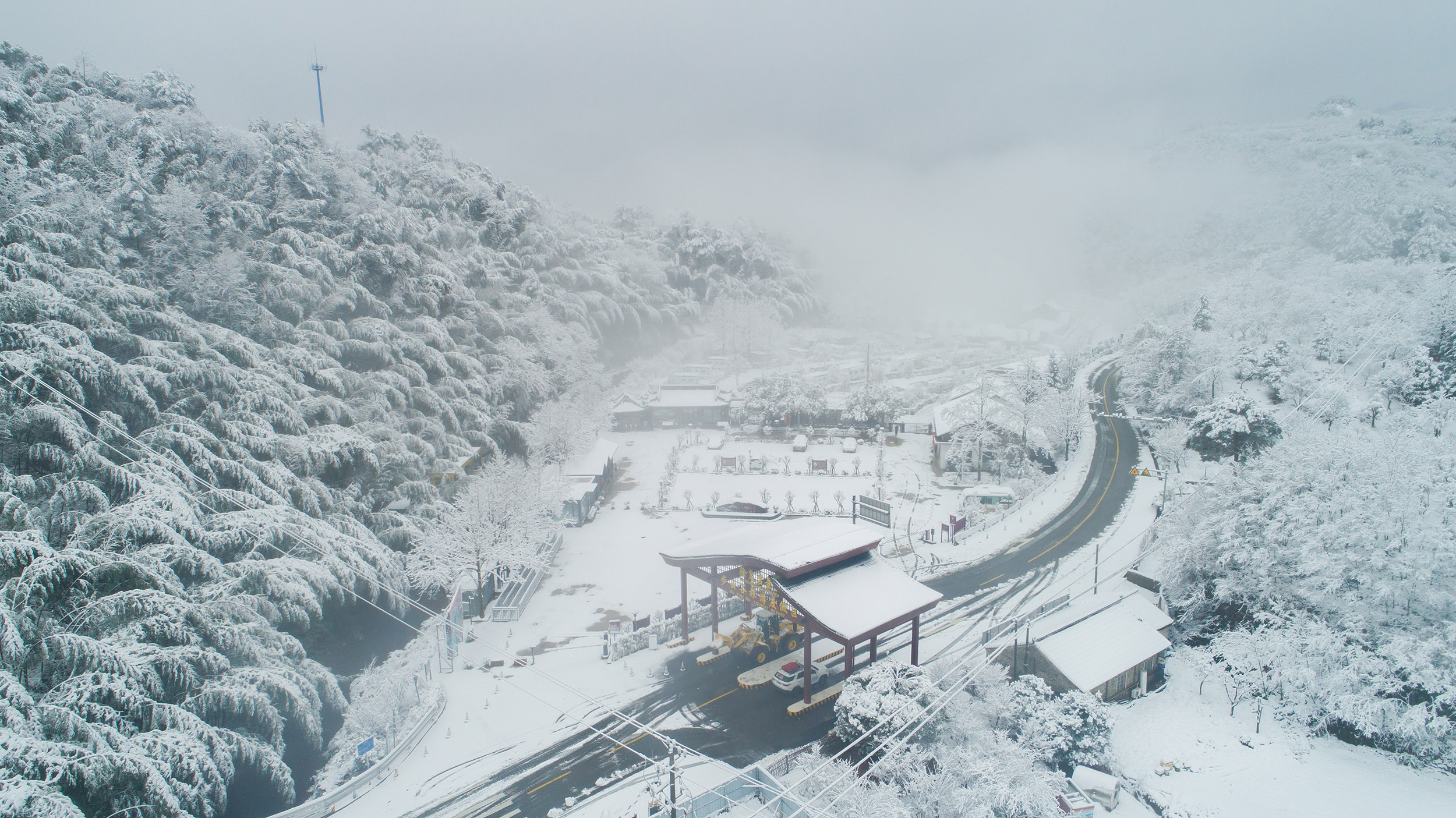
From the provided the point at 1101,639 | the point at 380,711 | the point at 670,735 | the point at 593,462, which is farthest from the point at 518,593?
the point at 1101,639

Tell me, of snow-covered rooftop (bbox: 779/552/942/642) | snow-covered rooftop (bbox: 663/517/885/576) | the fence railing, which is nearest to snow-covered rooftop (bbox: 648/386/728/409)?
the fence railing

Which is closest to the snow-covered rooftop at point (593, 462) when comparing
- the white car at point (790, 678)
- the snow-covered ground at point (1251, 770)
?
the white car at point (790, 678)

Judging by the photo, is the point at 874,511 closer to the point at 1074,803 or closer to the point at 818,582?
the point at 818,582

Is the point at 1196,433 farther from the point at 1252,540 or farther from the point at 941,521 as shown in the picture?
the point at 941,521

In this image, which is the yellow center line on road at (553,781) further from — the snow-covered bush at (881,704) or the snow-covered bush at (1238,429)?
the snow-covered bush at (1238,429)

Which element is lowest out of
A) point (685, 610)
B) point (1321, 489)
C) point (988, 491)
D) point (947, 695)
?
point (988, 491)

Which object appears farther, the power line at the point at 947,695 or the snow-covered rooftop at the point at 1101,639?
the snow-covered rooftop at the point at 1101,639
